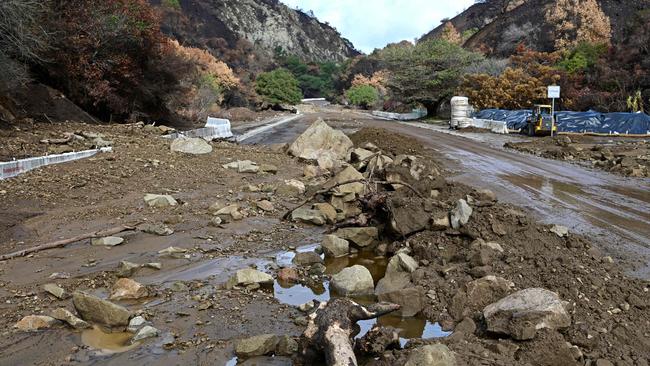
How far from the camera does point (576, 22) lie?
6166 centimetres

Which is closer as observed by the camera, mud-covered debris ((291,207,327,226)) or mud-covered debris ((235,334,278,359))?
mud-covered debris ((235,334,278,359))

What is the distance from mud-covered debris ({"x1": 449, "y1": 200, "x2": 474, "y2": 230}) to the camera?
7.96 metres

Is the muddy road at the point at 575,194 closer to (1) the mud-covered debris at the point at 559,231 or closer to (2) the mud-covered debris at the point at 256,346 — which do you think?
(1) the mud-covered debris at the point at 559,231

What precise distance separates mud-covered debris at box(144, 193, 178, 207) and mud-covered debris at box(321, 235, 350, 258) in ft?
11.9

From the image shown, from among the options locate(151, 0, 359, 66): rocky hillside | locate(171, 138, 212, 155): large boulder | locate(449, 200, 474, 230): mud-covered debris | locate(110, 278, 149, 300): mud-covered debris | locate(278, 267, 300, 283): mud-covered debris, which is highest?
locate(151, 0, 359, 66): rocky hillside

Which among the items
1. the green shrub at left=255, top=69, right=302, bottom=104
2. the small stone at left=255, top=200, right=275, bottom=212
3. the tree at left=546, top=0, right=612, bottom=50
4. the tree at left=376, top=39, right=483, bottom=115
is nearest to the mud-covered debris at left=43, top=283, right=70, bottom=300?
the small stone at left=255, top=200, right=275, bottom=212

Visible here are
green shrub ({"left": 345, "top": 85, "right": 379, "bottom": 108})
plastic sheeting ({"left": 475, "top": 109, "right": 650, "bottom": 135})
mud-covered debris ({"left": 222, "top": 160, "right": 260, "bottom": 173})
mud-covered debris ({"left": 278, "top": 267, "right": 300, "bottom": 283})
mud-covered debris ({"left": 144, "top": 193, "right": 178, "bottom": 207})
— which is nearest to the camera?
mud-covered debris ({"left": 278, "top": 267, "right": 300, "bottom": 283})

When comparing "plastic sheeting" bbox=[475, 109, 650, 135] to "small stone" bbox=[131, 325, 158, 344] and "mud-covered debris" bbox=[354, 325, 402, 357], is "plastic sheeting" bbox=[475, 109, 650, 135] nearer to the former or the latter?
"mud-covered debris" bbox=[354, 325, 402, 357]

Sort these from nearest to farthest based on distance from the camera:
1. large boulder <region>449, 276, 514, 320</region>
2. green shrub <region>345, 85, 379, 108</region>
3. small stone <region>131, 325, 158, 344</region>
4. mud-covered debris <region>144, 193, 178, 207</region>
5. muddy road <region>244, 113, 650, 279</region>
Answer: small stone <region>131, 325, 158, 344</region>, large boulder <region>449, 276, 514, 320</region>, muddy road <region>244, 113, 650, 279</region>, mud-covered debris <region>144, 193, 178, 207</region>, green shrub <region>345, 85, 379, 108</region>

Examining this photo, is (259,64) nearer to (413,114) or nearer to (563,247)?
(413,114)

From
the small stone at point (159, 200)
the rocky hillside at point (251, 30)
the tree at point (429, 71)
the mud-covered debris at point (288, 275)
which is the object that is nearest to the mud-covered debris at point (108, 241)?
the small stone at point (159, 200)

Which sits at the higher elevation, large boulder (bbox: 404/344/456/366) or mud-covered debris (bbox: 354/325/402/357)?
large boulder (bbox: 404/344/456/366)

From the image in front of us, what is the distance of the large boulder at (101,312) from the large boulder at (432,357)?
112 inches

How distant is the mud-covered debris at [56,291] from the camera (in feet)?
19.6
